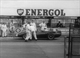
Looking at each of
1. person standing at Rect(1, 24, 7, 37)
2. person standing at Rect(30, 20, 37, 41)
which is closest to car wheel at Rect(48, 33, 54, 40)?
person standing at Rect(30, 20, 37, 41)

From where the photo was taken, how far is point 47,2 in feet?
52.6

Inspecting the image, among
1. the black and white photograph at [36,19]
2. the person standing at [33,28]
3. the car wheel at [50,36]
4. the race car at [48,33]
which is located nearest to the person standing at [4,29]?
the black and white photograph at [36,19]

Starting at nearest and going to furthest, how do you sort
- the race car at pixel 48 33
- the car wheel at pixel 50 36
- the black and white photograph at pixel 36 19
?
the black and white photograph at pixel 36 19 < the race car at pixel 48 33 < the car wheel at pixel 50 36

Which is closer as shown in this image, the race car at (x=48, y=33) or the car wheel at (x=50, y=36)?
the race car at (x=48, y=33)

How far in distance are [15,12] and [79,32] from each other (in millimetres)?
10709

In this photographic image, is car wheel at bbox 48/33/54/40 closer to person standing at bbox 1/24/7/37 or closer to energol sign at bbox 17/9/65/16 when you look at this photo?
energol sign at bbox 17/9/65/16

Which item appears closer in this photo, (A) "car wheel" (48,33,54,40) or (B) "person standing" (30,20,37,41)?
(B) "person standing" (30,20,37,41)

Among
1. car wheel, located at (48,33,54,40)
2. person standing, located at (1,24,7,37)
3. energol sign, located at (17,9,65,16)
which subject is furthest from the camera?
person standing, located at (1,24,7,37)

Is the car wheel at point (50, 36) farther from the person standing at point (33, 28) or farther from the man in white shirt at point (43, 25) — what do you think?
the person standing at point (33, 28)

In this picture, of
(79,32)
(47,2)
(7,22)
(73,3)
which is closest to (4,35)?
(7,22)

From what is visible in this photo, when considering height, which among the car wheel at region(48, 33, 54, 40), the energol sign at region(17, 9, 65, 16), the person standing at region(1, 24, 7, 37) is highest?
the energol sign at region(17, 9, 65, 16)

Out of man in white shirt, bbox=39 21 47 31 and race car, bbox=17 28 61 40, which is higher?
man in white shirt, bbox=39 21 47 31

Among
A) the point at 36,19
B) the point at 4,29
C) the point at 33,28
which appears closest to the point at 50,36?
the point at 33,28

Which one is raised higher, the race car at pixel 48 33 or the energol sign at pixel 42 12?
the energol sign at pixel 42 12
